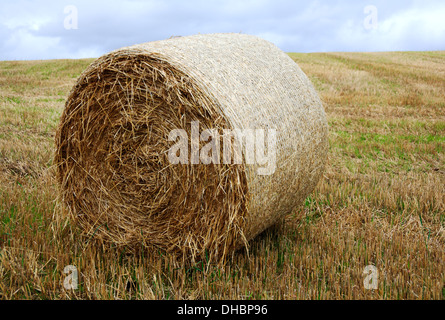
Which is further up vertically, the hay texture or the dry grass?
the hay texture

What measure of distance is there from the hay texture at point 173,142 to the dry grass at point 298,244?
29 cm

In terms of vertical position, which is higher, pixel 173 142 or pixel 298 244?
pixel 173 142

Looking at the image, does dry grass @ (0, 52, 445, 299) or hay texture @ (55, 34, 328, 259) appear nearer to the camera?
dry grass @ (0, 52, 445, 299)

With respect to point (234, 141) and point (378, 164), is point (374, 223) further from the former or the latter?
point (378, 164)

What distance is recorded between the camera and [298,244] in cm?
398

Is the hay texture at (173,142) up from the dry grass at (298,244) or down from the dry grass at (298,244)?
up

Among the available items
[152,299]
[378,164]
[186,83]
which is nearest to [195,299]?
[152,299]

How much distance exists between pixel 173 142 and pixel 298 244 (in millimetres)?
1557

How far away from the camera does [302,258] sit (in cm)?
365

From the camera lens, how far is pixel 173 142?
11.8 feet

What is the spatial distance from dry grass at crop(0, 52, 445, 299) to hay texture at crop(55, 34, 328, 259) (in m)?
0.29

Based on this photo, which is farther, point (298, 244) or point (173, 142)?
point (298, 244)

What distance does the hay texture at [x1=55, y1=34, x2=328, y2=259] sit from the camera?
3320 mm

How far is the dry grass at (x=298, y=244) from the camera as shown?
3154 millimetres
